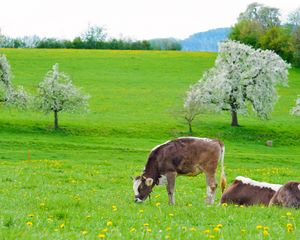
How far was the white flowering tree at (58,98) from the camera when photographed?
63.2 metres

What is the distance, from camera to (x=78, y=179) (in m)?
24.3

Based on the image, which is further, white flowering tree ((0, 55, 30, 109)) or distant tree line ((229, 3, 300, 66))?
distant tree line ((229, 3, 300, 66))

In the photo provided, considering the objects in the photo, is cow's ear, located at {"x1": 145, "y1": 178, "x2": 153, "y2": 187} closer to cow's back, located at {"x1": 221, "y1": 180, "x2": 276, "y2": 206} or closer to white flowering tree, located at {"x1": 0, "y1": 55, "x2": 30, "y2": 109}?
cow's back, located at {"x1": 221, "y1": 180, "x2": 276, "y2": 206}

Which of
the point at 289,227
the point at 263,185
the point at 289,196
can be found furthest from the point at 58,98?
the point at 289,227

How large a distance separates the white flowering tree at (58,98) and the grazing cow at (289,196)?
49740 mm

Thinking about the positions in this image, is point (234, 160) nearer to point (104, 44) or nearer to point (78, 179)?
point (78, 179)

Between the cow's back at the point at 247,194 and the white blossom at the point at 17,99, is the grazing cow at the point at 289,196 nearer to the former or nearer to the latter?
the cow's back at the point at 247,194

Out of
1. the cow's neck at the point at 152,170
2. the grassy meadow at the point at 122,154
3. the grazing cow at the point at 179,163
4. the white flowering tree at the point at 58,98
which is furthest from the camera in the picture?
the white flowering tree at the point at 58,98

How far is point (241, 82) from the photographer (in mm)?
69000

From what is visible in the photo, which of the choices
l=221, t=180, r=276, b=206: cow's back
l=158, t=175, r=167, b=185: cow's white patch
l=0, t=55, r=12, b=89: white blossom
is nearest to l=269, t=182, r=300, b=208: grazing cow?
l=221, t=180, r=276, b=206: cow's back

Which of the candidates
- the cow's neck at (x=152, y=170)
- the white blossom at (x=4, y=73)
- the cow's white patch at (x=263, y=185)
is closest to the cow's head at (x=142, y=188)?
the cow's neck at (x=152, y=170)

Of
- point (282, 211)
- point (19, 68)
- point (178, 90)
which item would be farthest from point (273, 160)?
point (19, 68)

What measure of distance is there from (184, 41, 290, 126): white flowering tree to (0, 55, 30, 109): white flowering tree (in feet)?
62.5

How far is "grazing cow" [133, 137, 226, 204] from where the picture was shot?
16.2 m
